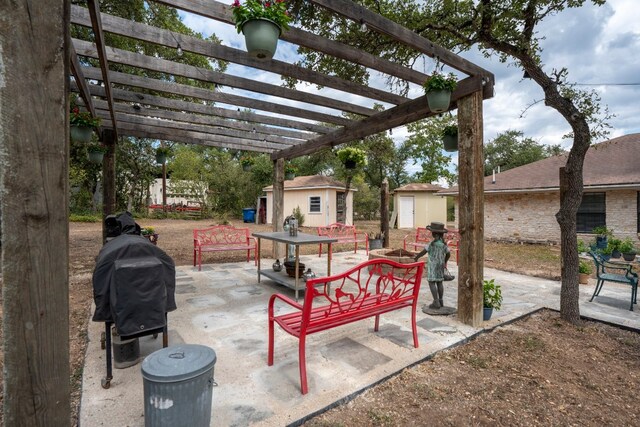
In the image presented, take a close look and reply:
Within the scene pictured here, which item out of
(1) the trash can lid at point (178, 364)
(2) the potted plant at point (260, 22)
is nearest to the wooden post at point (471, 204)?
(2) the potted plant at point (260, 22)

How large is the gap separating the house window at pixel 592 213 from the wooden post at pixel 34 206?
14.0 m

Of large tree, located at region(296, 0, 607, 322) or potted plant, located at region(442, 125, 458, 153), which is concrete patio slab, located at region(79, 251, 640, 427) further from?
potted plant, located at region(442, 125, 458, 153)

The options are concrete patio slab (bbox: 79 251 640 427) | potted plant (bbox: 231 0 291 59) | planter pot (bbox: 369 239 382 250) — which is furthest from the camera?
planter pot (bbox: 369 239 382 250)

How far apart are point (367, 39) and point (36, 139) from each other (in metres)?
3.70

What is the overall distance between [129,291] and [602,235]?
1365 centimetres

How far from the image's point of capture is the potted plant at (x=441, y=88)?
11.2ft

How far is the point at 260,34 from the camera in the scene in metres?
2.32

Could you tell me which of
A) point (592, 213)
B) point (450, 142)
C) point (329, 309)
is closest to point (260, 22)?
point (329, 309)

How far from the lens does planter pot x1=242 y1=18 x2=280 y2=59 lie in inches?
91.4

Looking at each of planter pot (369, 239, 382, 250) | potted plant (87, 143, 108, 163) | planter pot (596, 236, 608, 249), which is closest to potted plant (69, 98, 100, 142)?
potted plant (87, 143, 108, 163)

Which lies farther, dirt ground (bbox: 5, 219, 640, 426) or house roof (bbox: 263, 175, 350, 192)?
house roof (bbox: 263, 175, 350, 192)

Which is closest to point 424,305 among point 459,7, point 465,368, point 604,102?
point 465,368

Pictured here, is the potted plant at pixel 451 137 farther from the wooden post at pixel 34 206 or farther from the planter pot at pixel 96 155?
the planter pot at pixel 96 155

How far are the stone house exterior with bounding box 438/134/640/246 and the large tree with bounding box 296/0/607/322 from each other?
7731 millimetres
